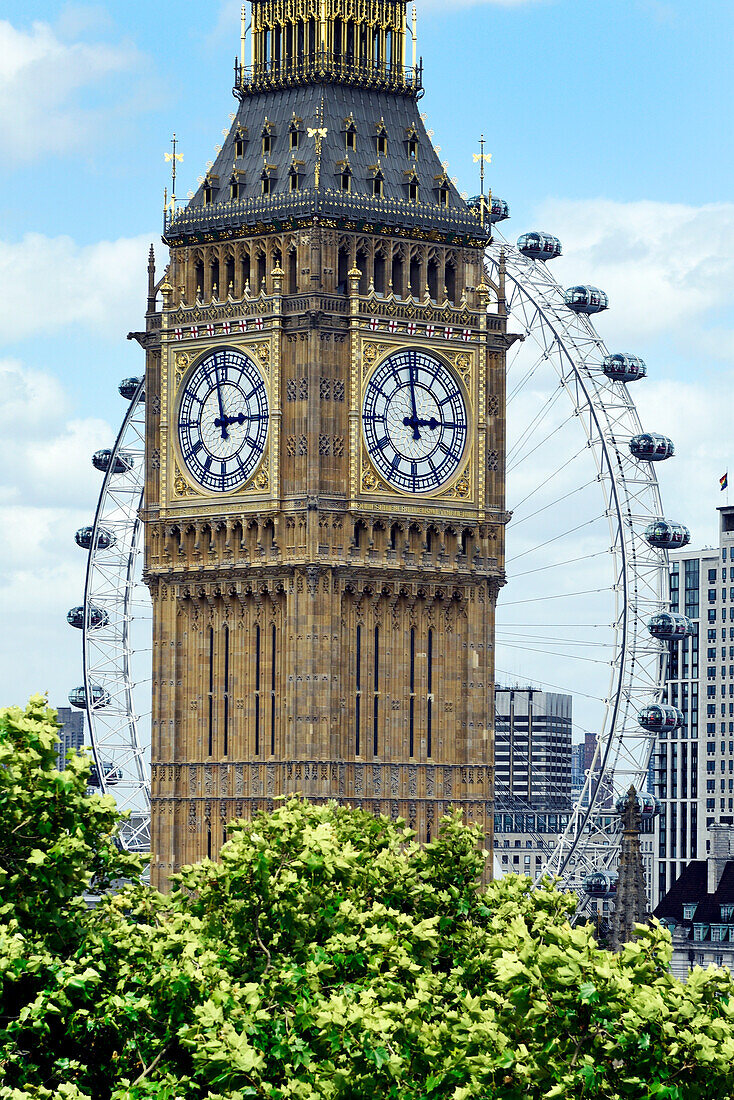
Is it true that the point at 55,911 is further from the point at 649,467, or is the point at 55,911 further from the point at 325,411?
the point at 649,467

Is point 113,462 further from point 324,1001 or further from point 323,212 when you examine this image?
point 324,1001

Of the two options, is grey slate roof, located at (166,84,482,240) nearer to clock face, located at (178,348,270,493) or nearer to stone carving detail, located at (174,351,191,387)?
stone carving detail, located at (174,351,191,387)

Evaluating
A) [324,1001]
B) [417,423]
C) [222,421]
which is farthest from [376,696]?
[324,1001]

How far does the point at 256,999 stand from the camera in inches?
3169

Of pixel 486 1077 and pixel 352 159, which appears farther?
pixel 352 159

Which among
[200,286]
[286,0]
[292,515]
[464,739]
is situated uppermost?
[286,0]

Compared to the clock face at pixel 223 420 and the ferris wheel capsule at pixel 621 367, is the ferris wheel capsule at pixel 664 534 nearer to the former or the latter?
the ferris wheel capsule at pixel 621 367

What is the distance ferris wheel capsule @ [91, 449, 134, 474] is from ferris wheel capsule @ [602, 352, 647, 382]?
25.7 meters

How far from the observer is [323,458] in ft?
454

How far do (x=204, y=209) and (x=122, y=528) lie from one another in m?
32.5

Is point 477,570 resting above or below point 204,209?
below

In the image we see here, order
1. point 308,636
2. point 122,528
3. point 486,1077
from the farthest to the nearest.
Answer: point 122,528 < point 308,636 < point 486,1077

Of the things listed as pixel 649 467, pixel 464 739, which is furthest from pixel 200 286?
pixel 649 467

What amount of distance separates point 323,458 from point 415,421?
15.9 ft
